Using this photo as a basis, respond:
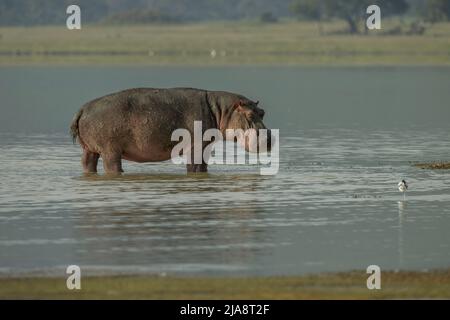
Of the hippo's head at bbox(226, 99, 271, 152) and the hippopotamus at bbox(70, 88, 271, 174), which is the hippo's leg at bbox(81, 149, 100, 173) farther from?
the hippo's head at bbox(226, 99, 271, 152)

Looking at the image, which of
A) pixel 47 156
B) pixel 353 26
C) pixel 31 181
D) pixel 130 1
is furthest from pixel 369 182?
pixel 130 1

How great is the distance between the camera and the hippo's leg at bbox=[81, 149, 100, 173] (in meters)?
21.0

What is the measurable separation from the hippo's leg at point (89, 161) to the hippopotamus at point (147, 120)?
0.19ft

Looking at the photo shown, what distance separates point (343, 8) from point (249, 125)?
86.2 metres

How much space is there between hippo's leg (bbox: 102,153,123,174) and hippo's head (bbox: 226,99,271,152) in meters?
1.47

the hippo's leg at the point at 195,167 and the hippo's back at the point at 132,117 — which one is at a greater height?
the hippo's back at the point at 132,117

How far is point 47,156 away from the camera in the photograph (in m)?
24.4

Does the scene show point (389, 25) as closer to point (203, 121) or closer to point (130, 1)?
point (130, 1)

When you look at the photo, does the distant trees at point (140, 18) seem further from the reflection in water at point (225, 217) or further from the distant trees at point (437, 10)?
the reflection in water at point (225, 217)

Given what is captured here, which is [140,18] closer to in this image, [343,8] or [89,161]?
[343,8]

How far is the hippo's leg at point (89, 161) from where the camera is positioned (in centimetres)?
2097

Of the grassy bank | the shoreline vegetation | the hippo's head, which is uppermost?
the grassy bank

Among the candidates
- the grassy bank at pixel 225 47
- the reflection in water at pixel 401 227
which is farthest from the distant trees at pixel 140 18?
the reflection in water at pixel 401 227

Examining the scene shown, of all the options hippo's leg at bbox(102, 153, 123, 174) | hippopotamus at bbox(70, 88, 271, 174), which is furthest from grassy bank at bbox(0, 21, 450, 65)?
hippo's leg at bbox(102, 153, 123, 174)
